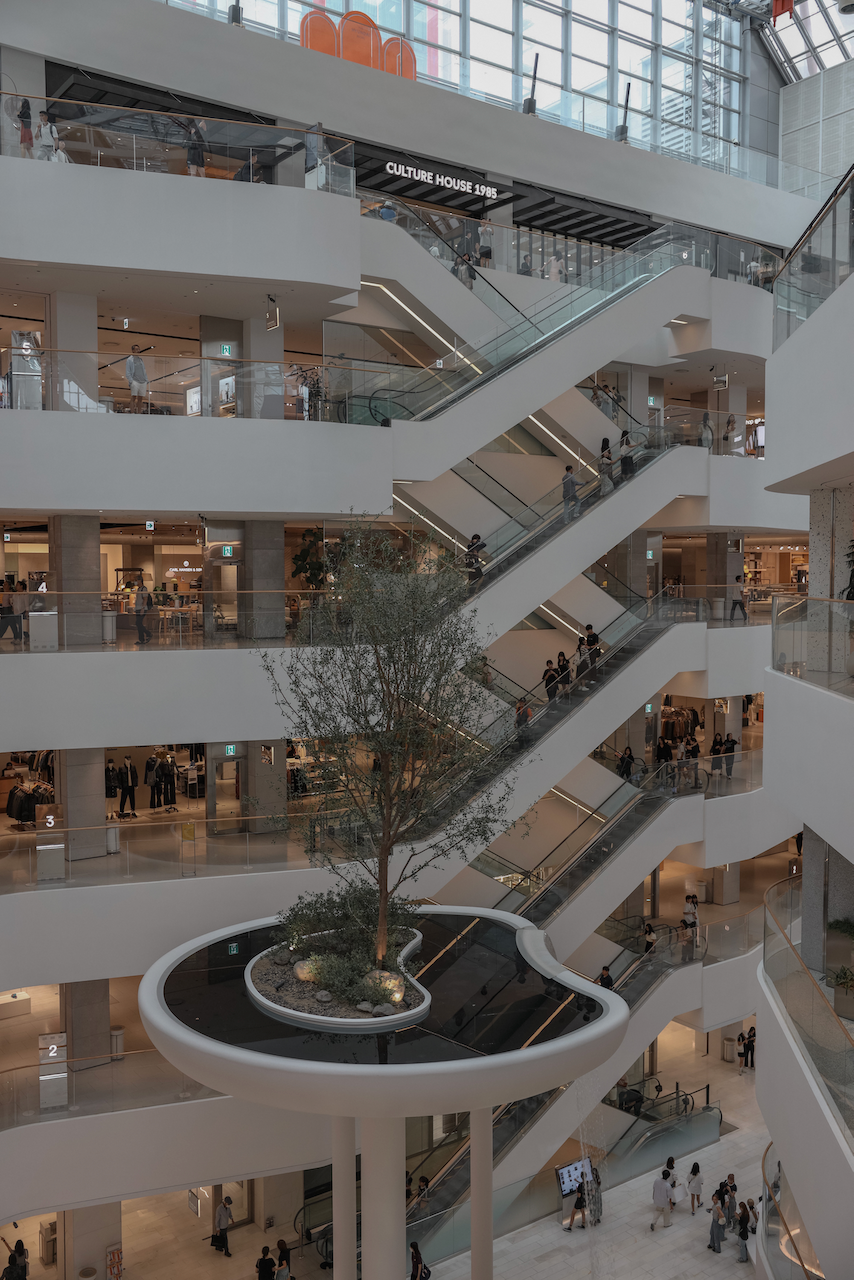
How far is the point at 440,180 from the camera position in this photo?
66.4ft

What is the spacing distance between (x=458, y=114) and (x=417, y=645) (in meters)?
13.2

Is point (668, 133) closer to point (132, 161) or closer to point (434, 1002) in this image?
point (132, 161)

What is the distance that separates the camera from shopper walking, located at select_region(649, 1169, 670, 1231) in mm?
16703

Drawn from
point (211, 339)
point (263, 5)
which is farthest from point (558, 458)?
point (263, 5)

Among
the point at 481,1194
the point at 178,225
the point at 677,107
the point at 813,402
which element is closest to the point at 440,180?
the point at 178,225

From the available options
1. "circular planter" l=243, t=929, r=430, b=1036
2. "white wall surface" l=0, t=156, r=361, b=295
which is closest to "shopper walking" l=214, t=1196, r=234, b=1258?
"circular planter" l=243, t=929, r=430, b=1036

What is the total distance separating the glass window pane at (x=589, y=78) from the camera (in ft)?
87.5

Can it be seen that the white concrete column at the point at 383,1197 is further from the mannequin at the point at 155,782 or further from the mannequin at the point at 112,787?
the mannequin at the point at 112,787

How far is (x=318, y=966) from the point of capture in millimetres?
11938

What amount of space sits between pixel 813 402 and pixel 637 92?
858 inches

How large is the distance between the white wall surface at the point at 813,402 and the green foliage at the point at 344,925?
23.5ft

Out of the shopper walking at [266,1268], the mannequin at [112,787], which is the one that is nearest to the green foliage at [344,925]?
the shopper walking at [266,1268]

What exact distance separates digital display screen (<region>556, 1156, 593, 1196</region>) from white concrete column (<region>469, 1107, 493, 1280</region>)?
15.4ft

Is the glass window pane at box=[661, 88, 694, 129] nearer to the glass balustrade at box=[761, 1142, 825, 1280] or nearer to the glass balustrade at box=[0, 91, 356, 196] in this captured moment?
the glass balustrade at box=[0, 91, 356, 196]
